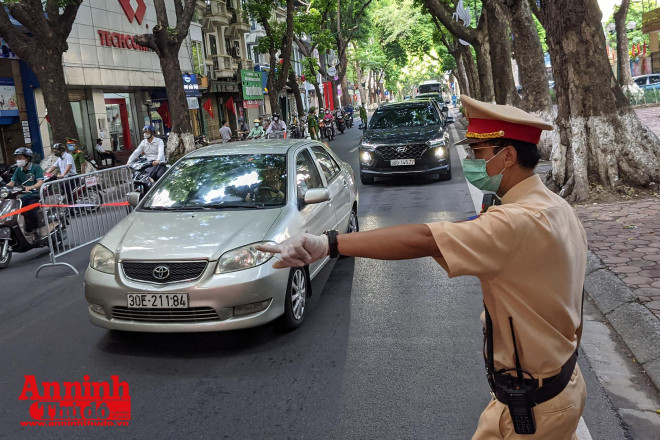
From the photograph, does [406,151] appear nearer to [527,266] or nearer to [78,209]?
[78,209]

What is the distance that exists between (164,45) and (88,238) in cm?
1022

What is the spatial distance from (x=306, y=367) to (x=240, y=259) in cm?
92

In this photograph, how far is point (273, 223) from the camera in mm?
4992

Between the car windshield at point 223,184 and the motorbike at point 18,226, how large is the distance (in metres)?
2.91

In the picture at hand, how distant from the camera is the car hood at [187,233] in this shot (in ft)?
15.1

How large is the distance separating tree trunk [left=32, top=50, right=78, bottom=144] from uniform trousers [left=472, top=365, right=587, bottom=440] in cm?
1547

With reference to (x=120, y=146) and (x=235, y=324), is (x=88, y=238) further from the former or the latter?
(x=120, y=146)

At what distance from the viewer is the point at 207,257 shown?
4.53 meters

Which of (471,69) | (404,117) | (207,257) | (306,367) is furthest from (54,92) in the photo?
Result: (471,69)

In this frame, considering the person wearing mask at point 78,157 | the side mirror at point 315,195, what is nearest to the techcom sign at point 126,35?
the person wearing mask at point 78,157

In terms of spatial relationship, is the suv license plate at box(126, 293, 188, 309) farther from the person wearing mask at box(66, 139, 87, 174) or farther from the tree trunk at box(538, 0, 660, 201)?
the person wearing mask at box(66, 139, 87, 174)

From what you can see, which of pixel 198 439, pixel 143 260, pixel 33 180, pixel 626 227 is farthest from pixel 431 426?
pixel 33 180

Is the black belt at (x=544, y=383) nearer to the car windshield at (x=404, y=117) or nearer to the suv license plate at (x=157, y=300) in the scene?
the suv license plate at (x=157, y=300)

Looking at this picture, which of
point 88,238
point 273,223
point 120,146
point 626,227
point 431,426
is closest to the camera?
point 431,426
